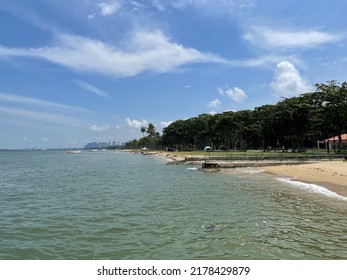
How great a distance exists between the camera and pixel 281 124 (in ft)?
276

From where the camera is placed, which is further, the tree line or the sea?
the tree line

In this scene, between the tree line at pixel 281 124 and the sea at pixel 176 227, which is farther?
the tree line at pixel 281 124

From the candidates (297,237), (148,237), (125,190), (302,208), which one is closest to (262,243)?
(297,237)

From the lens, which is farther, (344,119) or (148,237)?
(344,119)

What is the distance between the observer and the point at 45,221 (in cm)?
1603

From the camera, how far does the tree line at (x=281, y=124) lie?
69688 millimetres

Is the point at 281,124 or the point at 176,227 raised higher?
the point at 281,124

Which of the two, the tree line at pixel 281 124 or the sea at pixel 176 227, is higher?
the tree line at pixel 281 124

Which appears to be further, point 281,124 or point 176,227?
point 281,124

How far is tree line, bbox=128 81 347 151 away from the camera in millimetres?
69688

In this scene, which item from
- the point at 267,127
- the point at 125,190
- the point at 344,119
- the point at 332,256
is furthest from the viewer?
the point at 267,127

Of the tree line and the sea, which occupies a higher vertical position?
the tree line
